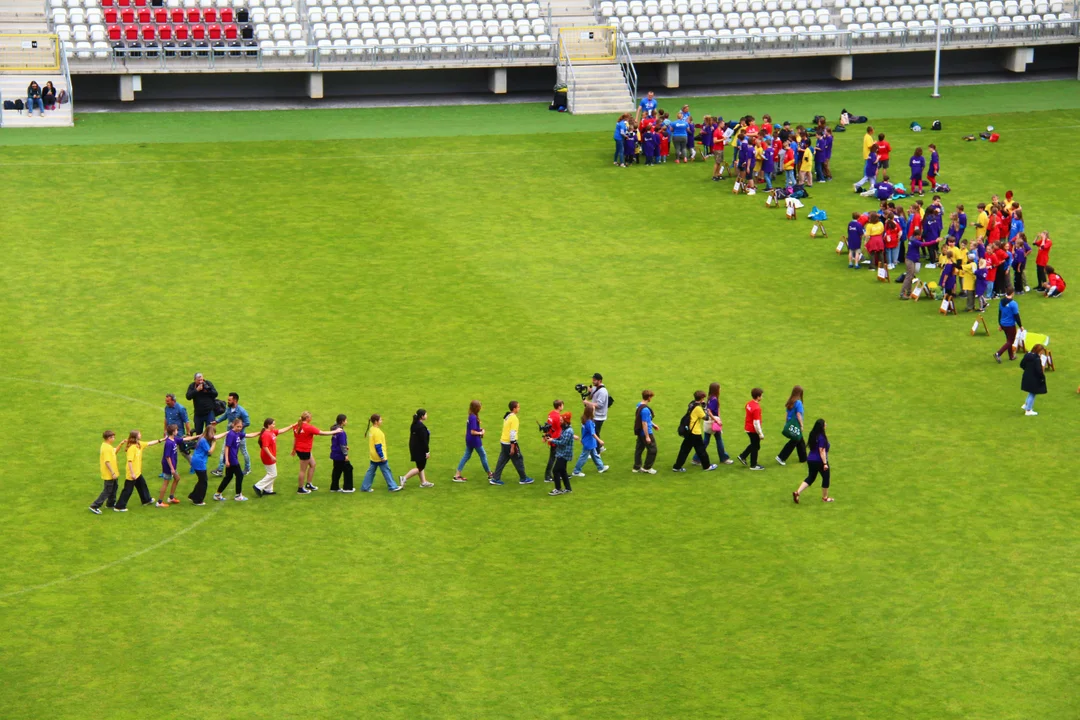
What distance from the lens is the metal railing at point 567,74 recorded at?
5619 cm

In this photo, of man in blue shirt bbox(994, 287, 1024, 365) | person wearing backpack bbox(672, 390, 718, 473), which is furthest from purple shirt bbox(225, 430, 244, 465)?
man in blue shirt bbox(994, 287, 1024, 365)

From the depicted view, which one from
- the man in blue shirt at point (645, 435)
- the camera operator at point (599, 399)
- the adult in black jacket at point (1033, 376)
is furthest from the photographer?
the adult in black jacket at point (1033, 376)

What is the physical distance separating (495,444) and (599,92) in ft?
90.4

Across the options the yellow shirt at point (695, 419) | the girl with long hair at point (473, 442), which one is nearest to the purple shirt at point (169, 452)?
the girl with long hair at point (473, 442)

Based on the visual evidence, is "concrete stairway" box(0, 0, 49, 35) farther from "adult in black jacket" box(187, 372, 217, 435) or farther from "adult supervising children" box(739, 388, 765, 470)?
"adult supervising children" box(739, 388, 765, 470)

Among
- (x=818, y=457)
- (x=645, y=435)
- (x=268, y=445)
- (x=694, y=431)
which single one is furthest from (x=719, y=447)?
(x=268, y=445)

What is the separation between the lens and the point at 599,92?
5638cm

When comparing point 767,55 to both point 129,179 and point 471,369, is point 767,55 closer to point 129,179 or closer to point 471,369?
point 129,179

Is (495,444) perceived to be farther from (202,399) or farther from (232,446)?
(202,399)

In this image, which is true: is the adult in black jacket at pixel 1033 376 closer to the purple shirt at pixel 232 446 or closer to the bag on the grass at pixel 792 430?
the bag on the grass at pixel 792 430

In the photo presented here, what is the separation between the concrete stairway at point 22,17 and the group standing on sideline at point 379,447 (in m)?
29.8

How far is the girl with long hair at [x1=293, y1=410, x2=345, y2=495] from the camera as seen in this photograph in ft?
94.3

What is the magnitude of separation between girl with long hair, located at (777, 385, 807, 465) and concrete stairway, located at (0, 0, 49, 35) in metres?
36.0

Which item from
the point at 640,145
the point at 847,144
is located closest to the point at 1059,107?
the point at 847,144
